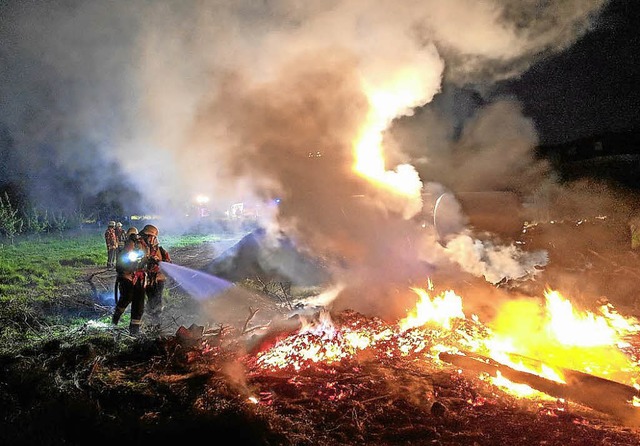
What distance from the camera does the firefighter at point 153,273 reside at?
786cm

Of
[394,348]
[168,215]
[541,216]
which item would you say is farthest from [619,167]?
[168,215]

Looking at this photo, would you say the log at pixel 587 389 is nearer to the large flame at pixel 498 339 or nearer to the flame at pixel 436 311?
the large flame at pixel 498 339

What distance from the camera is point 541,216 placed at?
44.1ft

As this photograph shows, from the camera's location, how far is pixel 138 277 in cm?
748

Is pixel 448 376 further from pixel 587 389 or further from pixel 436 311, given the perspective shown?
pixel 436 311

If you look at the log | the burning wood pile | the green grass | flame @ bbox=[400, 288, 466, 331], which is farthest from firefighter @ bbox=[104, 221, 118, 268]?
the log

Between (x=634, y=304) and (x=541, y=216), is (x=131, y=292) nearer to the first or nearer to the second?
(x=634, y=304)

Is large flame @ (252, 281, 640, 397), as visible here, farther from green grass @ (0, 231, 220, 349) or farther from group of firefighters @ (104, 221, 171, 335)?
green grass @ (0, 231, 220, 349)

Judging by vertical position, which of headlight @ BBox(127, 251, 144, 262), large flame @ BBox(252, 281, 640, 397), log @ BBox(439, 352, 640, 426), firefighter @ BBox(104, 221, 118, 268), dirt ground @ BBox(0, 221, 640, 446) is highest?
firefighter @ BBox(104, 221, 118, 268)

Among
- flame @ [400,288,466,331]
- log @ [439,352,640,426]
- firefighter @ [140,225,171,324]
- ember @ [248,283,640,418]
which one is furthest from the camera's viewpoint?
firefighter @ [140,225,171,324]

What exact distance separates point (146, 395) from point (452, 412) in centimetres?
357

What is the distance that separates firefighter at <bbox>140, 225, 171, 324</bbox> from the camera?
7.86m

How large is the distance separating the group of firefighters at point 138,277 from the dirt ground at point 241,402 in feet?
2.66

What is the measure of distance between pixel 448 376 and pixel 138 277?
598cm
